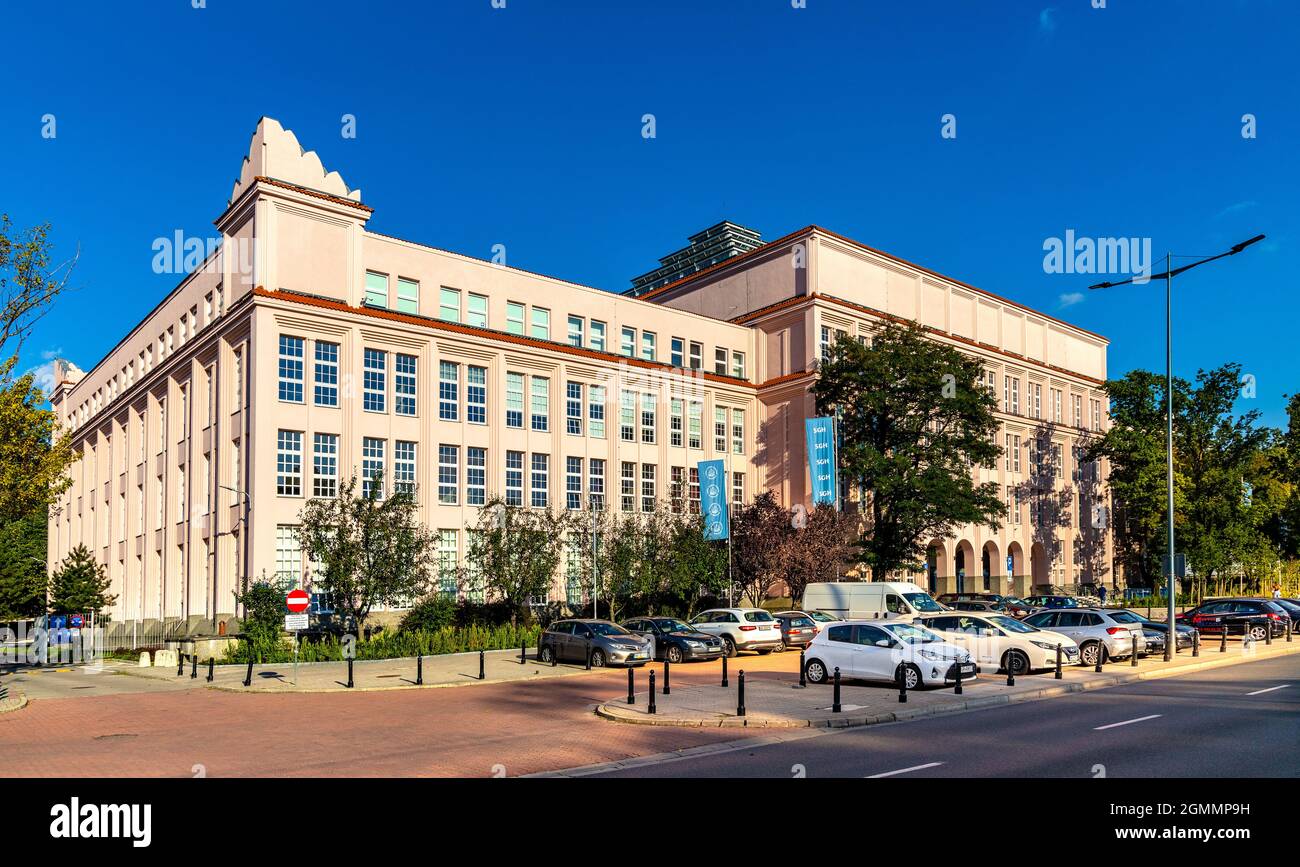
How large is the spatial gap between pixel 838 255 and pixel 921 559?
19834 millimetres

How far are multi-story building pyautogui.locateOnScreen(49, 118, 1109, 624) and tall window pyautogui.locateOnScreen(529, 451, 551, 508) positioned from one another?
0.43ft

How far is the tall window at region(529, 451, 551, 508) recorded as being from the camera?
52475 millimetres

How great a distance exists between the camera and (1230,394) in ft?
243

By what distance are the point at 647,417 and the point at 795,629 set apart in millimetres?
23685

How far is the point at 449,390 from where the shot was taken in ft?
165

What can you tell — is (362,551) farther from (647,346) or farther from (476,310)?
(647,346)

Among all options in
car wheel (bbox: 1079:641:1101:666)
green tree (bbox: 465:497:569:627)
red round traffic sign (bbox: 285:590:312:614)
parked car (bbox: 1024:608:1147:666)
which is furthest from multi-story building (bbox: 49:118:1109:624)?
car wheel (bbox: 1079:641:1101:666)

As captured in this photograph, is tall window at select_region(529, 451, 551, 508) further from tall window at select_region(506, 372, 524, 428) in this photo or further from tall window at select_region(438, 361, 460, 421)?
tall window at select_region(438, 361, 460, 421)

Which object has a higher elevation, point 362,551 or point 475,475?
point 475,475

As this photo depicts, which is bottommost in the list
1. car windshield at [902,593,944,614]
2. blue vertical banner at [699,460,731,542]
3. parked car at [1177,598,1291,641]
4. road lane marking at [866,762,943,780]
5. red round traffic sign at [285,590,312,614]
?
parked car at [1177,598,1291,641]

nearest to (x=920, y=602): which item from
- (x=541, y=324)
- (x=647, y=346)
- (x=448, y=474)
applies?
(x=448, y=474)

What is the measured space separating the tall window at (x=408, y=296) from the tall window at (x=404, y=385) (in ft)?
8.78

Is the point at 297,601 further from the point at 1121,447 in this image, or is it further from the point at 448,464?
the point at 1121,447
